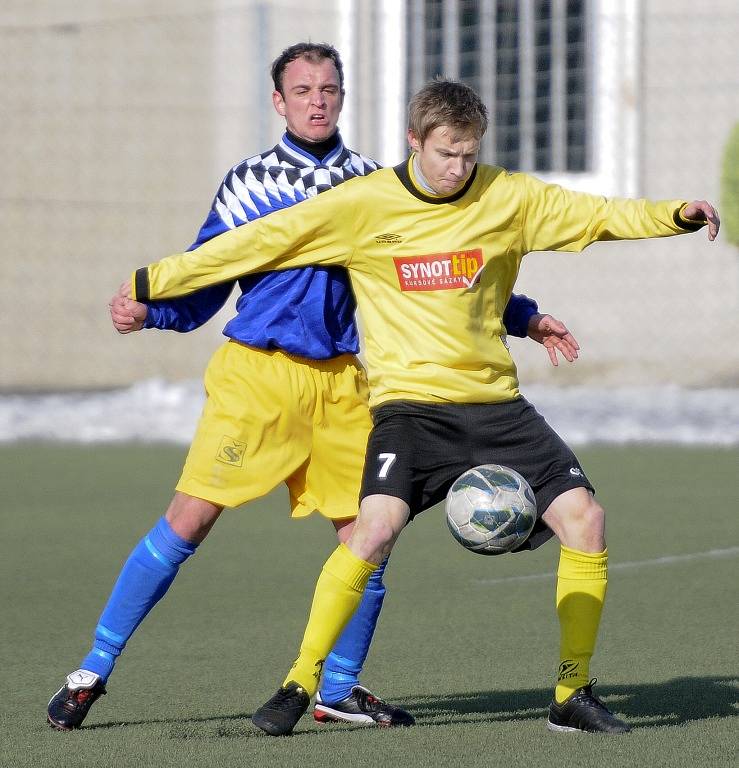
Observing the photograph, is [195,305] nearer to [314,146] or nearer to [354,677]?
[314,146]

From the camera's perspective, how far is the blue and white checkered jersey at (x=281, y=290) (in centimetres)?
503

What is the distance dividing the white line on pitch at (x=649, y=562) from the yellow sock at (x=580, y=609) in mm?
2595

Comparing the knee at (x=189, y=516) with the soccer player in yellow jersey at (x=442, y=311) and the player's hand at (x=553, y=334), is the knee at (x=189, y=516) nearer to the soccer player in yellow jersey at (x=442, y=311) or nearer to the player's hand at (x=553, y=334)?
the soccer player in yellow jersey at (x=442, y=311)

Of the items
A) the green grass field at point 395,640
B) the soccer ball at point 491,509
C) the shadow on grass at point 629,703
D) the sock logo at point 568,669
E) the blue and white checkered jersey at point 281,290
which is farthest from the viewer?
the blue and white checkered jersey at point 281,290

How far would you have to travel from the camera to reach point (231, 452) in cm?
496

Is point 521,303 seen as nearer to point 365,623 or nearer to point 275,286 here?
point 275,286

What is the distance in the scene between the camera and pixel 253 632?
6.32 meters

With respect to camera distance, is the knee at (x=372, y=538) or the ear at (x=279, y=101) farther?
the ear at (x=279, y=101)

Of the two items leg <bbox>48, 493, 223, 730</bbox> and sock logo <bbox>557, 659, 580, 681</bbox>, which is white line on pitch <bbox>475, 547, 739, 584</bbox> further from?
leg <bbox>48, 493, 223, 730</bbox>

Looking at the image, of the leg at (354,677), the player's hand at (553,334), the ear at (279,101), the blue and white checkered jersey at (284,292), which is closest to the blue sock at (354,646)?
the leg at (354,677)

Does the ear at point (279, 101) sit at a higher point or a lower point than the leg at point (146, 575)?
higher

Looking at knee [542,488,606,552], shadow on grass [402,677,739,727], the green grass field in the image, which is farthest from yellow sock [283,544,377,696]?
knee [542,488,606,552]

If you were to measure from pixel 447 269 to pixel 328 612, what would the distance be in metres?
1.05

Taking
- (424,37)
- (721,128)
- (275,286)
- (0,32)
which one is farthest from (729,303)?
(275,286)
